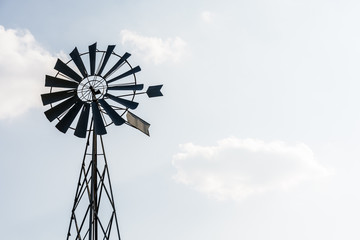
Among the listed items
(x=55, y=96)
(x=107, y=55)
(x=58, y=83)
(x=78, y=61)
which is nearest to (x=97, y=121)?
(x=55, y=96)

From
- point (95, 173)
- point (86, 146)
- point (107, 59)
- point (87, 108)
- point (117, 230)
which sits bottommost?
point (117, 230)

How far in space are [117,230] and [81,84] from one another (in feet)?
13.3

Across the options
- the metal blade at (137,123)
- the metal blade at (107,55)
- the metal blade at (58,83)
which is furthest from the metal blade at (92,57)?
the metal blade at (137,123)

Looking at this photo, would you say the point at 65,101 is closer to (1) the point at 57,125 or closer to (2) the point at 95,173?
(1) the point at 57,125

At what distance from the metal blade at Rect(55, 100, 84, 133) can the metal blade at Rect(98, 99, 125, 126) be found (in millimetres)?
667

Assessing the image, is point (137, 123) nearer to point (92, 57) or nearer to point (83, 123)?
point (83, 123)

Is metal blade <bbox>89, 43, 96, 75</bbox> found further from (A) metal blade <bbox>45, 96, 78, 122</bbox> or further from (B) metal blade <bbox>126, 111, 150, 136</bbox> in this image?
(B) metal blade <bbox>126, 111, 150, 136</bbox>

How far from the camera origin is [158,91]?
12.1 metres

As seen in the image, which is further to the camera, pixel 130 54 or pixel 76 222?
pixel 130 54

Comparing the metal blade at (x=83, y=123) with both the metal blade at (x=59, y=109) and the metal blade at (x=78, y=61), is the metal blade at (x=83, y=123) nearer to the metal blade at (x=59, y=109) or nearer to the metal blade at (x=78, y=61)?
the metal blade at (x=59, y=109)

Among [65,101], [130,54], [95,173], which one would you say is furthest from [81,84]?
[95,173]

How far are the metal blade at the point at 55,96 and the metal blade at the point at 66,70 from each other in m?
0.39

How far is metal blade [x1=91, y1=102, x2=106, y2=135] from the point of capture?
1091 cm

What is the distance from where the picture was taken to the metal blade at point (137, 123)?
38.4 ft
